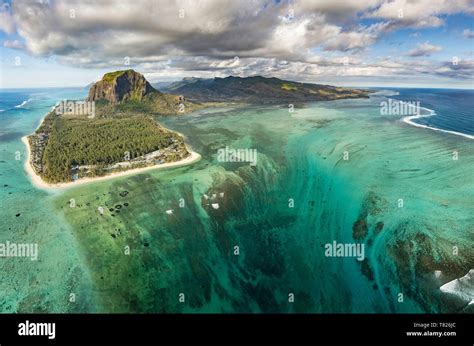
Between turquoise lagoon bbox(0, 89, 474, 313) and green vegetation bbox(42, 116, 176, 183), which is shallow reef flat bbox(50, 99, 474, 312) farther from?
green vegetation bbox(42, 116, 176, 183)

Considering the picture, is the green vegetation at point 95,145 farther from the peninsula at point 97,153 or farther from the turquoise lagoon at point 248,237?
the turquoise lagoon at point 248,237

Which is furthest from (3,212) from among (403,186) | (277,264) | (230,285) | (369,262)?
(403,186)

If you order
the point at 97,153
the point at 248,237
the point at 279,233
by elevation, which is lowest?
the point at 248,237

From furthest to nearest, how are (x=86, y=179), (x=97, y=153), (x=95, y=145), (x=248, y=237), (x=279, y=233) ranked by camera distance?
(x=95, y=145) → (x=97, y=153) → (x=86, y=179) → (x=279, y=233) → (x=248, y=237)

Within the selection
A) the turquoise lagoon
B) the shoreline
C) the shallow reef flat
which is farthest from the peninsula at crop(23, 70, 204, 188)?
the shallow reef flat

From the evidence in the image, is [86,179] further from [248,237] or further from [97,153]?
[248,237]

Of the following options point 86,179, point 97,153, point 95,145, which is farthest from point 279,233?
point 95,145

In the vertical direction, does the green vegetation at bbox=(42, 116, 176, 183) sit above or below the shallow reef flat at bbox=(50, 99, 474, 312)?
above

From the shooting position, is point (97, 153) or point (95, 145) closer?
point (97, 153)

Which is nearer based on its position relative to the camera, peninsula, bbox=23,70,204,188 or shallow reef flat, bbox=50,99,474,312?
shallow reef flat, bbox=50,99,474,312

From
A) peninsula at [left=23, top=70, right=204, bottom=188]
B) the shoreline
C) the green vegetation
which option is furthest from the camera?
the green vegetation
